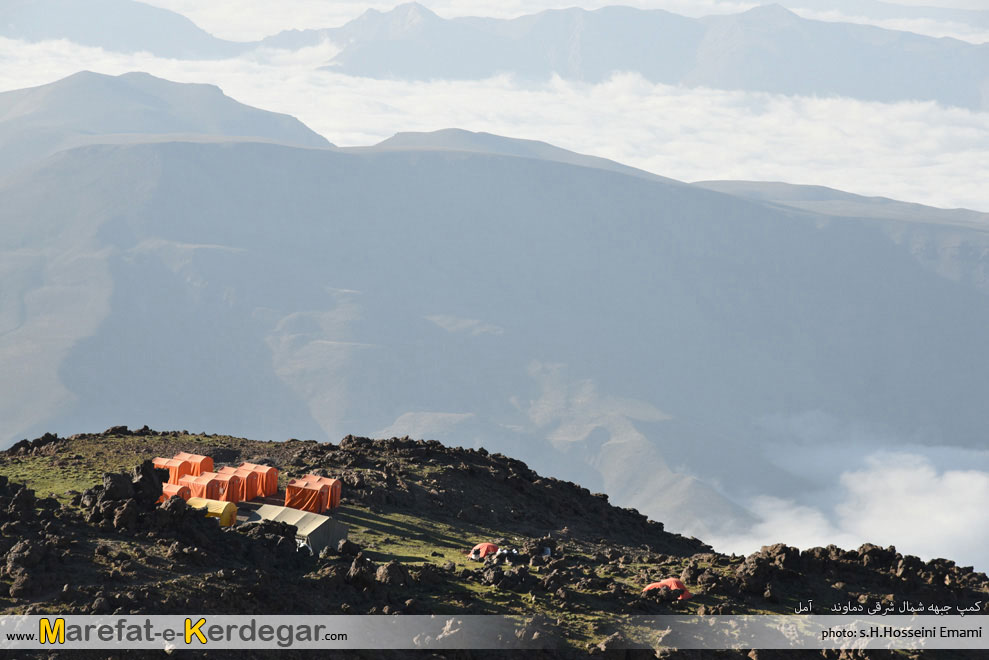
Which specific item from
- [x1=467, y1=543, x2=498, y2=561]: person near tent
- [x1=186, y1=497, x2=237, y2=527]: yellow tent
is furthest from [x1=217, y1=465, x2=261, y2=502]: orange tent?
[x1=467, y1=543, x2=498, y2=561]: person near tent

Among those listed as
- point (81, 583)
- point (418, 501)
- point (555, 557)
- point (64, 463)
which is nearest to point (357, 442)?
point (418, 501)

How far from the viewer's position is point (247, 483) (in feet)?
162

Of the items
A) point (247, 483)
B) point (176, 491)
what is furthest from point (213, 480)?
point (247, 483)

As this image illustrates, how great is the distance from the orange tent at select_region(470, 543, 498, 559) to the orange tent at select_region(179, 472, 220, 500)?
11.2 m

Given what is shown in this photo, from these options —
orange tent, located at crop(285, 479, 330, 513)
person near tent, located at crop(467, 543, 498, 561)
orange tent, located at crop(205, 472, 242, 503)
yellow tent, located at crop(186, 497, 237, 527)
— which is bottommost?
person near tent, located at crop(467, 543, 498, 561)

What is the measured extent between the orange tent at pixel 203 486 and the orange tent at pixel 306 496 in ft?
10.4

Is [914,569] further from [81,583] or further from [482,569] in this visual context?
[81,583]

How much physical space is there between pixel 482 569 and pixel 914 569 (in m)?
18.3

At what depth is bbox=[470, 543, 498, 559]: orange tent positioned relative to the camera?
46.6 m

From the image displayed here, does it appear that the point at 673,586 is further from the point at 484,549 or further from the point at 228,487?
the point at 228,487

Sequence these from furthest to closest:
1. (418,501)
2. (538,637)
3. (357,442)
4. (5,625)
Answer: (357,442), (418,501), (538,637), (5,625)

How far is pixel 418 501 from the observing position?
185 feet

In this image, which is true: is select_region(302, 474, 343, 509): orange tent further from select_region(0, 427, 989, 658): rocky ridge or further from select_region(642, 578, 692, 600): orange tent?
select_region(642, 578, 692, 600): orange tent

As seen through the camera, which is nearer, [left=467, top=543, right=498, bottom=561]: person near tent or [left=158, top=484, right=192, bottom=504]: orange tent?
[left=158, top=484, right=192, bottom=504]: orange tent
